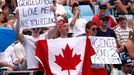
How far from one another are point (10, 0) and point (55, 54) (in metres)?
6.15

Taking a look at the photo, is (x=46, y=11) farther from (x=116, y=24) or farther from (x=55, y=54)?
(x=116, y=24)

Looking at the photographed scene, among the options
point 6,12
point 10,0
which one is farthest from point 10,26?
point 10,0

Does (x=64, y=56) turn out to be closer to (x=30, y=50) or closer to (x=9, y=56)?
(x=30, y=50)

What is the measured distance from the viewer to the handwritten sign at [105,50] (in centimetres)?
1119

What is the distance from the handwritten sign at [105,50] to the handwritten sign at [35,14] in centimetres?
87

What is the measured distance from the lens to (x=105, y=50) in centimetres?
1132

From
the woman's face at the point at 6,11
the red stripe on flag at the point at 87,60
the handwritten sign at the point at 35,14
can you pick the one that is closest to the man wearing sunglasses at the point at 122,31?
the woman's face at the point at 6,11

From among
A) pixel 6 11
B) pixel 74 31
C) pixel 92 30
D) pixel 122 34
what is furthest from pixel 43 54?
pixel 6 11

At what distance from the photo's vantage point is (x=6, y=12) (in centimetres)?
1494

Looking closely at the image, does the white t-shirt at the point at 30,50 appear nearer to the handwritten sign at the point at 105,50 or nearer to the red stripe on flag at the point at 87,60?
the red stripe on flag at the point at 87,60

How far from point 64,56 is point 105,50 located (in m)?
0.93

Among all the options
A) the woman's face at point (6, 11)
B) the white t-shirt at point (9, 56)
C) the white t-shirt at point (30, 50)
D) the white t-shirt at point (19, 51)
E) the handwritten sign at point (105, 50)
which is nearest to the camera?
the white t-shirt at point (30, 50)

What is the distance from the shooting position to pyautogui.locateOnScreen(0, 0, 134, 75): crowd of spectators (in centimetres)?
1073

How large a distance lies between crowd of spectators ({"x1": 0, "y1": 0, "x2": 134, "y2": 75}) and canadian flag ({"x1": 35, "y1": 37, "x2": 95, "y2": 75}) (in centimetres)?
15
